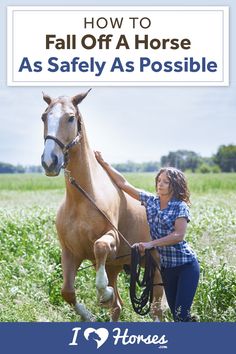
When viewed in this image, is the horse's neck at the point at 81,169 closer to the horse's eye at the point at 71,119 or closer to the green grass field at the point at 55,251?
the horse's eye at the point at 71,119

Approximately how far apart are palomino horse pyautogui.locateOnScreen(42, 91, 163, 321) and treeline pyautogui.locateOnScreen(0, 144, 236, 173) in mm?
1781

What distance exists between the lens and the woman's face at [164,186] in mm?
7273

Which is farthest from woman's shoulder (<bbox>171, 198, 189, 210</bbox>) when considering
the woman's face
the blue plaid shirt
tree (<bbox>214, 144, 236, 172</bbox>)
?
tree (<bbox>214, 144, 236, 172</bbox>)

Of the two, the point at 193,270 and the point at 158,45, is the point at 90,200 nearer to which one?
the point at 193,270

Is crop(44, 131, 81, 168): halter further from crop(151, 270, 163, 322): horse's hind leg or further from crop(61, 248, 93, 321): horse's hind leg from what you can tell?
crop(151, 270, 163, 322): horse's hind leg

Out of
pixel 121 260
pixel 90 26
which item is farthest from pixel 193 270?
pixel 90 26

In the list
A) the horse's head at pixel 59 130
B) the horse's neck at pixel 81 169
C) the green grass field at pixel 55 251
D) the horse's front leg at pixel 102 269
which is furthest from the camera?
the green grass field at pixel 55 251

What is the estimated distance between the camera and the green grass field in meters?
7.96

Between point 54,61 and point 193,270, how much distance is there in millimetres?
2593

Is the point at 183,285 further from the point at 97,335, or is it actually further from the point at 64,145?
the point at 64,145

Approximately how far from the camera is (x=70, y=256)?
7.53 m

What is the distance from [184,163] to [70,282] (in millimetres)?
3093

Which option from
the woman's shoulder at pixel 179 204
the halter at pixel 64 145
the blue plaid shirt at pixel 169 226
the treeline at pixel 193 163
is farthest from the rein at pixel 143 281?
the treeline at pixel 193 163

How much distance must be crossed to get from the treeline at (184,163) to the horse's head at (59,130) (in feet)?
7.16
